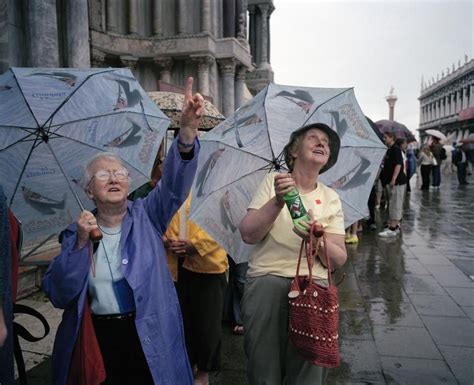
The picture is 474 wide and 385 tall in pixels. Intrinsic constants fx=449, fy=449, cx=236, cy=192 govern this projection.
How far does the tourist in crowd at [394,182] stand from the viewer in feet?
30.0

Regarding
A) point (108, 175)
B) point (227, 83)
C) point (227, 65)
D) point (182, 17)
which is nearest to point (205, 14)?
point (182, 17)

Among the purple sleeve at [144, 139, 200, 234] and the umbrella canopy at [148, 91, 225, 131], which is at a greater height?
the umbrella canopy at [148, 91, 225, 131]

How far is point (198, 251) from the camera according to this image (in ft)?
10.5

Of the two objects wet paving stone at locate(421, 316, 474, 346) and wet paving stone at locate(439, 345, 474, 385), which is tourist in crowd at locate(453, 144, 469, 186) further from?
wet paving stone at locate(439, 345, 474, 385)

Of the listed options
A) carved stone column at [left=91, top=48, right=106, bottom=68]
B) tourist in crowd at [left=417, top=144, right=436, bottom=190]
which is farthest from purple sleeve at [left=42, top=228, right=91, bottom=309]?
tourist in crowd at [left=417, top=144, right=436, bottom=190]

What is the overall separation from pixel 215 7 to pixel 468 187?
14.3m

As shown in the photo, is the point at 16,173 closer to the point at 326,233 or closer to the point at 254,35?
the point at 326,233

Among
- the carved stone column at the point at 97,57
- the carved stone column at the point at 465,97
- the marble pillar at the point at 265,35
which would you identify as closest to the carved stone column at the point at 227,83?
the carved stone column at the point at 97,57

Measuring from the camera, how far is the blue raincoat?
2160mm

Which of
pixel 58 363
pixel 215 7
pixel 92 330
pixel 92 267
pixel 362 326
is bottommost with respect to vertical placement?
pixel 362 326

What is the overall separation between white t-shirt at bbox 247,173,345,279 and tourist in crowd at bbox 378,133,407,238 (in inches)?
281

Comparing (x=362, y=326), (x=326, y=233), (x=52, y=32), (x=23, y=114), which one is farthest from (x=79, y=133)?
(x=52, y=32)

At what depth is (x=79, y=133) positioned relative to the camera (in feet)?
9.36

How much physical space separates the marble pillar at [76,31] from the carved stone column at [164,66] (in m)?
6.48
